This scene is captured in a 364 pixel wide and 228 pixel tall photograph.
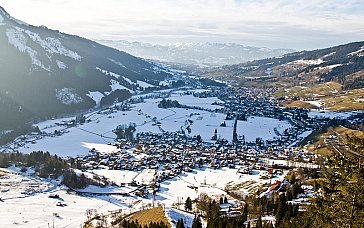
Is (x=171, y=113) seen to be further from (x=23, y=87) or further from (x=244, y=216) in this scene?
(x=244, y=216)

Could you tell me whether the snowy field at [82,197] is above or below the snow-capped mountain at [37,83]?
below

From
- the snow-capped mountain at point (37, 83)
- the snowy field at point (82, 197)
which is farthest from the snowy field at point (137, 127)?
the snowy field at point (82, 197)

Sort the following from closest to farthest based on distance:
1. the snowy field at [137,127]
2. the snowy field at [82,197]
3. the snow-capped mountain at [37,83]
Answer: the snowy field at [82,197], the snowy field at [137,127], the snow-capped mountain at [37,83]

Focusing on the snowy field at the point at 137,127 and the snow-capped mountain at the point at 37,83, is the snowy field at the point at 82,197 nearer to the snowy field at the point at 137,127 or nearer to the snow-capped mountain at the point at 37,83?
the snowy field at the point at 137,127

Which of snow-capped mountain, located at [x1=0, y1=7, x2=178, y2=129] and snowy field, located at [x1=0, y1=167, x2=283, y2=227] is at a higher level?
snow-capped mountain, located at [x1=0, y1=7, x2=178, y2=129]

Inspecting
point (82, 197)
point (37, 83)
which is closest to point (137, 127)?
point (37, 83)

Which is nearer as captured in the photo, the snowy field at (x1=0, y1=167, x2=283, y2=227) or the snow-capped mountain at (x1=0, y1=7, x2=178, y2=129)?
the snowy field at (x1=0, y1=167, x2=283, y2=227)

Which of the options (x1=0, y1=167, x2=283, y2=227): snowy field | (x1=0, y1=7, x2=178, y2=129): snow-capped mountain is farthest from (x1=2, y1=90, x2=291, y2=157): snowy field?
(x1=0, y1=167, x2=283, y2=227): snowy field

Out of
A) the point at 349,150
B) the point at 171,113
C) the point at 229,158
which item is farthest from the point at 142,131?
the point at 349,150

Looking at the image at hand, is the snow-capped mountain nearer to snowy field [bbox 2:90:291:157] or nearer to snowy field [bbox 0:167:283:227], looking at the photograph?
snowy field [bbox 2:90:291:157]
